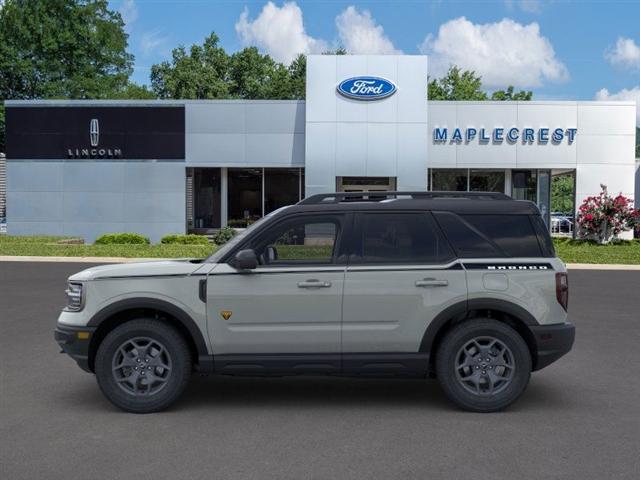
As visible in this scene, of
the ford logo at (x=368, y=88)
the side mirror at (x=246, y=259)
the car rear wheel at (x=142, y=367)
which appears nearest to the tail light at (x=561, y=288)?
the side mirror at (x=246, y=259)

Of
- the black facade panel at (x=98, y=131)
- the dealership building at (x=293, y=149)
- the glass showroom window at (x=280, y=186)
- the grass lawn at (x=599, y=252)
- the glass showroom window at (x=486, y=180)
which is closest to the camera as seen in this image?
the grass lawn at (x=599, y=252)

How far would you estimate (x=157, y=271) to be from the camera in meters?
6.13

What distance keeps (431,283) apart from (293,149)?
80.8ft

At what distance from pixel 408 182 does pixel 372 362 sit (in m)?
23.5

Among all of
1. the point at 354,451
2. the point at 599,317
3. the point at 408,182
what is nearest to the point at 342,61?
the point at 408,182

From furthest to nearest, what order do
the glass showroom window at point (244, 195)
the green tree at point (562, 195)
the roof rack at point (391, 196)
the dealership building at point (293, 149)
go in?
1. the green tree at point (562, 195)
2. the glass showroom window at point (244, 195)
3. the dealership building at point (293, 149)
4. the roof rack at point (391, 196)

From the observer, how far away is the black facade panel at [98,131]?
30500 millimetres

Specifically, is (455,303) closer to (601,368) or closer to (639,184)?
(601,368)

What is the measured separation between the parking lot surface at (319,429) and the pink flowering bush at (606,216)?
21417 millimetres

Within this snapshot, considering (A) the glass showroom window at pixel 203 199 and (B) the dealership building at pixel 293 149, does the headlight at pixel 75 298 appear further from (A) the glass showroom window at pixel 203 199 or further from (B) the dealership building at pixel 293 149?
(A) the glass showroom window at pixel 203 199

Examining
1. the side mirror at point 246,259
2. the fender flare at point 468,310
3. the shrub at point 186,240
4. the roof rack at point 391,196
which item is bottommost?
the shrub at point 186,240

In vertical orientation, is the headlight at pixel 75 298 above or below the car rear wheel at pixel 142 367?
above

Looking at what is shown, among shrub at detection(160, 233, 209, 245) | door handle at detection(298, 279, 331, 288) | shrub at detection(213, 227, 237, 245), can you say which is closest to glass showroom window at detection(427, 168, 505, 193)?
shrub at detection(213, 227, 237, 245)

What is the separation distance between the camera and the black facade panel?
30.5m
